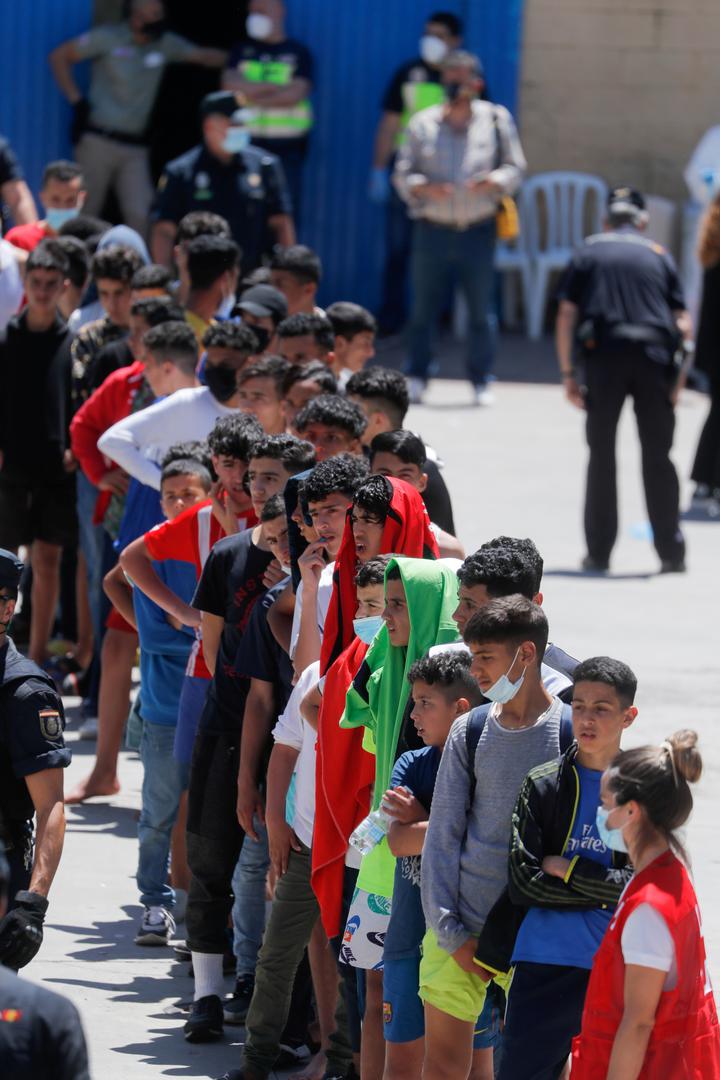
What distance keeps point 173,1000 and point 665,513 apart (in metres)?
5.82

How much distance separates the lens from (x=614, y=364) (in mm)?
11039

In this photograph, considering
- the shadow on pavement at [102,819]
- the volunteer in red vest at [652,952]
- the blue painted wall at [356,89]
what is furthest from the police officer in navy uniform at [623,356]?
the volunteer in red vest at [652,952]

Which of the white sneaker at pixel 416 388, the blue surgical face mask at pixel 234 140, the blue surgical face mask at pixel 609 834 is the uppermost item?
the blue surgical face mask at pixel 234 140

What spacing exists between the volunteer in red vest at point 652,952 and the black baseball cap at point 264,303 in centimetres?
491

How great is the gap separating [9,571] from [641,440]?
22.7ft

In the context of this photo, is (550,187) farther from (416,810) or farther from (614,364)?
(416,810)

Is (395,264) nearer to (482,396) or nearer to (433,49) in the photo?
(433,49)

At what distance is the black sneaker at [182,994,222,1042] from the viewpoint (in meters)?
5.56

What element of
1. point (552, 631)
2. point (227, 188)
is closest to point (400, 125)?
point (227, 188)

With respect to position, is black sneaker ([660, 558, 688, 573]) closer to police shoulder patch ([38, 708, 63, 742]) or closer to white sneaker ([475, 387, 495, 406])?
white sneaker ([475, 387, 495, 406])

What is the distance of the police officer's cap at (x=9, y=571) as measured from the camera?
4689mm

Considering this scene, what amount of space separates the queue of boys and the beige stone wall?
8.59 m

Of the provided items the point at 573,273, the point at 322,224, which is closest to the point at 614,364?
the point at 573,273

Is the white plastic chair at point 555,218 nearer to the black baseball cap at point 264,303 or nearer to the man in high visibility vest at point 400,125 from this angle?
the man in high visibility vest at point 400,125
